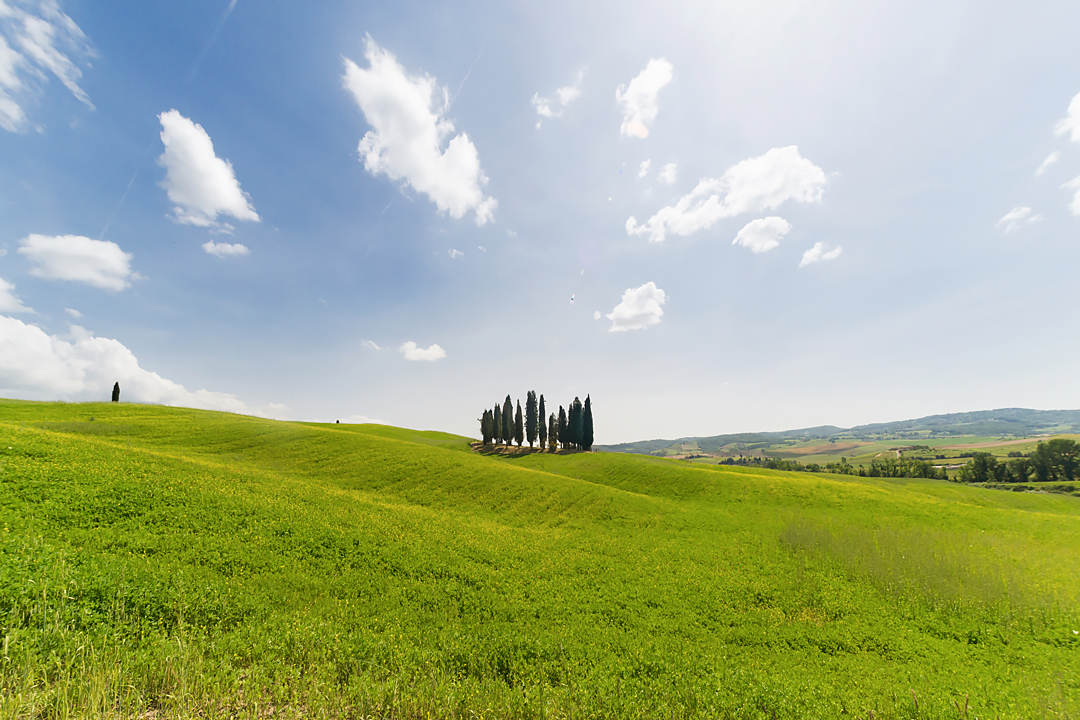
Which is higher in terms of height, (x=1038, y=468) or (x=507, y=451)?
(x=507, y=451)

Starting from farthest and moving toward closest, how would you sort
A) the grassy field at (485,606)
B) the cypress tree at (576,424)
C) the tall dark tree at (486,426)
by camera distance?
1. the tall dark tree at (486,426)
2. the cypress tree at (576,424)
3. the grassy field at (485,606)

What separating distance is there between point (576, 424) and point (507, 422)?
18.7 metres

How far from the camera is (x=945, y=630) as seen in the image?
634 inches

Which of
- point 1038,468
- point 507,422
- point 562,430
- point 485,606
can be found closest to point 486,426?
point 507,422

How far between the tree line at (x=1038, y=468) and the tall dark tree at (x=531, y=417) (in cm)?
13179

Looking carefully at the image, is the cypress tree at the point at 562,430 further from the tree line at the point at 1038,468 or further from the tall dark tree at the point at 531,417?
the tree line at the point at 1038,468

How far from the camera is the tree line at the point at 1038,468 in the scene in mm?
102438

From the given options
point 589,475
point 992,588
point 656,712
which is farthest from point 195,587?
point 589,475

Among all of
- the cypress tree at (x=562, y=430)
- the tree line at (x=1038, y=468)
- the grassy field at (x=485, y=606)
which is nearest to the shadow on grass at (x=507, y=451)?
the cypress tree at (x=562, y=430)

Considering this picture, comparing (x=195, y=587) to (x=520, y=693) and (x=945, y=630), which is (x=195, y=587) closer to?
(x=520, y=693)

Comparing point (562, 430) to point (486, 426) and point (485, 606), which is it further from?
point (485, 606)

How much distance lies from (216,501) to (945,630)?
3737 cm

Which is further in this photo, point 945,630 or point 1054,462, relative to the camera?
point 1054,462

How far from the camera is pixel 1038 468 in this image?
10400 cm
